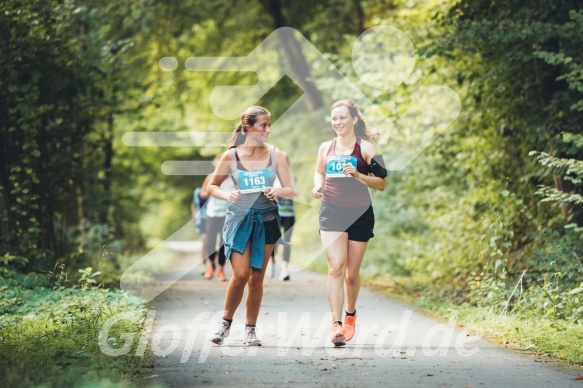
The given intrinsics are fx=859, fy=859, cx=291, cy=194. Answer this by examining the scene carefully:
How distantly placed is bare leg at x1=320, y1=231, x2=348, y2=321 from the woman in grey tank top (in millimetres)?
503

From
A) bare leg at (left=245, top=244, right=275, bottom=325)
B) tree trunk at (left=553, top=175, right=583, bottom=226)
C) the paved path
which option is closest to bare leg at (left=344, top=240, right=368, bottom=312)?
the paved path

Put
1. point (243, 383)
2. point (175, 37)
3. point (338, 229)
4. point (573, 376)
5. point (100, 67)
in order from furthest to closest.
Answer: point (175, 37), point (100, 67), point (338, 229), point (573, 376), point (243, 383)

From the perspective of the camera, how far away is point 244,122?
791cm

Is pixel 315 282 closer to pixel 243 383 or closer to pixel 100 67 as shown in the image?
pixel 100 67

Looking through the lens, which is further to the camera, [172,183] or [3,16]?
[172,183]

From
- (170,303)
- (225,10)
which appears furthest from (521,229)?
(225,10)

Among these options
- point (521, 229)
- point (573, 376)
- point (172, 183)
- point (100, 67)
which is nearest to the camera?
point (573, 376)

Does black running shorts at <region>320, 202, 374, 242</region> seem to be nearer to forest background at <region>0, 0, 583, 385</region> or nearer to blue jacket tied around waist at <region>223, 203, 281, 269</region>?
blue jacket tied around waist at <region>223, 203, 281, 269</region>

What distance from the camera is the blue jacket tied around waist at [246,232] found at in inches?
305

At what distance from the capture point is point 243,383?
19.9 feet

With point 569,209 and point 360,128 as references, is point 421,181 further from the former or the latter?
point 360,128

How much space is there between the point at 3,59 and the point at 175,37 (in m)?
14.2

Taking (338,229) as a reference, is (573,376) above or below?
below

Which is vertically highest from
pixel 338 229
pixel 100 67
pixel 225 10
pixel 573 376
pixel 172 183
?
pixel 225 10
